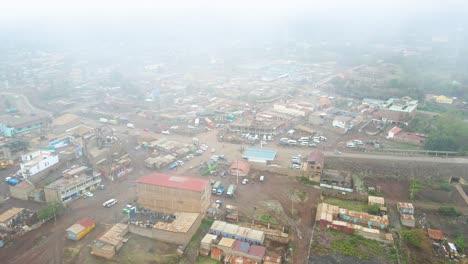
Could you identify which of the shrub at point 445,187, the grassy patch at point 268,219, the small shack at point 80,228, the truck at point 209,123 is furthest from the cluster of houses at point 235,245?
the truck at point 209,123

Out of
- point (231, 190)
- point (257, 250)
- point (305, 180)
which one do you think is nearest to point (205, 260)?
point (257, 250)

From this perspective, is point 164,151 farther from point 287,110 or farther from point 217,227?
point 287,110

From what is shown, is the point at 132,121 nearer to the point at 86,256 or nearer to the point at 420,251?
the point at 86,256

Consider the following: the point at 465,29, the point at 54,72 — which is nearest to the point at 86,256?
the point at 54,72

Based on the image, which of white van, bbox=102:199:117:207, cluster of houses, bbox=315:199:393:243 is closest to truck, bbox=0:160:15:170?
white van, bbox=102:199:117:207

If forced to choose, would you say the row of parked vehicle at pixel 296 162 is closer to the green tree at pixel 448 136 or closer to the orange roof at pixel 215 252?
the green tree at pixel 448 136

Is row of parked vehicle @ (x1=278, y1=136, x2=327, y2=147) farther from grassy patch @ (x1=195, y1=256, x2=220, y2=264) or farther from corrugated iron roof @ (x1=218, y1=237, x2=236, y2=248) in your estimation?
grassy patch @ (x1=195, y1=256, x2=220, y2=264)
